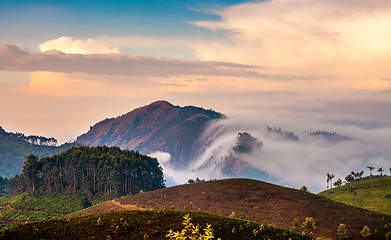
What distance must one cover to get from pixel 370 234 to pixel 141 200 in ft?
274

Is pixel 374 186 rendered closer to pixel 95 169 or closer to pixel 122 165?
pixel 122 165

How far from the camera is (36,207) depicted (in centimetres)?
16000

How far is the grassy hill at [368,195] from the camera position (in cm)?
14731

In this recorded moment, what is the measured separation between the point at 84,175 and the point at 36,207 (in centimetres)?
3586

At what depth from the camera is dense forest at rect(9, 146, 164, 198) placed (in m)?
183

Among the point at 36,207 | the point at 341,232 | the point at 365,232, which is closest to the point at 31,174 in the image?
the point at 36,207

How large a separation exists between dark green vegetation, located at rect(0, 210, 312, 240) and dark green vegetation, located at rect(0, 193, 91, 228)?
310ft

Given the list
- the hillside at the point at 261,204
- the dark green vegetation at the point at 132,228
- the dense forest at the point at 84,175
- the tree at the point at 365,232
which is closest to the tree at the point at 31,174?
the dense forest at the point at 84,175

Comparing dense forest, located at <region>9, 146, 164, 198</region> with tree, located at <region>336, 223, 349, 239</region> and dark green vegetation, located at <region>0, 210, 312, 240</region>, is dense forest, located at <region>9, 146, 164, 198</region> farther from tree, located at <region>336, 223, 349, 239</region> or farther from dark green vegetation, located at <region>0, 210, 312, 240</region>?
dark green vegetation, located at <region>0, 210, 312, 240</region>

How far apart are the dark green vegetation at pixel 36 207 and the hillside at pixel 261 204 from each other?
25.0 meters

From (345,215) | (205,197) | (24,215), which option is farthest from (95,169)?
(345,215)

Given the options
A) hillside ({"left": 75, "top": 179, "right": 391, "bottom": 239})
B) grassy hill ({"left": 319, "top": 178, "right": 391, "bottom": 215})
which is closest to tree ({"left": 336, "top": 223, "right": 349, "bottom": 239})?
hillside ({"left": 75, "top": 179, "right": 391, "bottom": 239})

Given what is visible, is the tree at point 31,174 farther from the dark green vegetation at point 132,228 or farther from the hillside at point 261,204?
the dark green vegetation at point 132,228

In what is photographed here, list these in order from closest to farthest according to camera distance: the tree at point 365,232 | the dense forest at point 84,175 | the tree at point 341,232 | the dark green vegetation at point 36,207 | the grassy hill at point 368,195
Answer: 1. the tree at point 365,232
2. the tree at point 341,232
3. the dark green vegetation at point 36,207
4. the grassy hill at point 368,195
5. the dense forest at point 84,175
